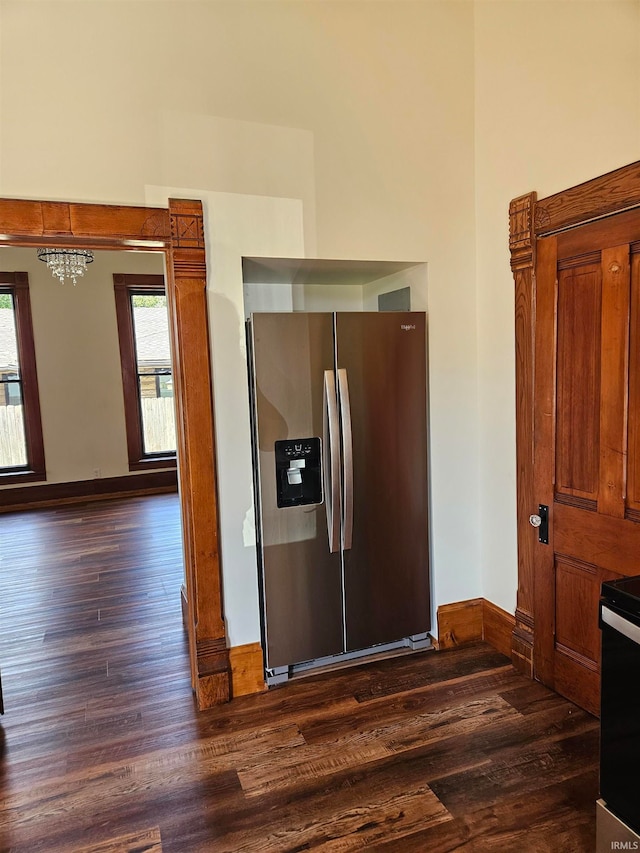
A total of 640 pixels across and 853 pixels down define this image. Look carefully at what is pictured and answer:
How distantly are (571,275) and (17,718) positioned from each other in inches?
129

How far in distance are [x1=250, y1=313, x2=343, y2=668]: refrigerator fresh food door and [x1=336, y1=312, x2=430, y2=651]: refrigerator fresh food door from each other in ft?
0.27

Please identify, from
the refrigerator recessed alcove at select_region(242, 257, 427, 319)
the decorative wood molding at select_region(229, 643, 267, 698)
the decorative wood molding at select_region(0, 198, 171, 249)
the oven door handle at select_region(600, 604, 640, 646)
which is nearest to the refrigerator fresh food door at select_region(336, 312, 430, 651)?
the refrigerator recessed alcove at select_region(242, 257, 427, 319)

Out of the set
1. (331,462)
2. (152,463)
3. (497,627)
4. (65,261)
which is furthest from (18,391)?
(497,627)

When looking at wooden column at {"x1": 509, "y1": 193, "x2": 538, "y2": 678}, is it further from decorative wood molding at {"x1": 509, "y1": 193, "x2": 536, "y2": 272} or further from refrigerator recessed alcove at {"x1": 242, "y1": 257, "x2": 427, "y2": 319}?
refrigerator recessed alcove at {"x1": 242, "y1": 257, "x2": 427, "y2": 319}

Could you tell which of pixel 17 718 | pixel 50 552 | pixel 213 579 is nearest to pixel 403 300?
pixel 213 579

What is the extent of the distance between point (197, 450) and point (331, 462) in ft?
2.16

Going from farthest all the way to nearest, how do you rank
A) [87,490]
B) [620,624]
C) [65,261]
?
1. [87,490]
2. [65,261]
3. [620,624]

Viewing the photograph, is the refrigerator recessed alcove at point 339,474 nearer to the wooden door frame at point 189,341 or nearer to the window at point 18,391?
the wooden door frame at point 189,341

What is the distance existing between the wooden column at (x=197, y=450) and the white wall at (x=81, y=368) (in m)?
5.02

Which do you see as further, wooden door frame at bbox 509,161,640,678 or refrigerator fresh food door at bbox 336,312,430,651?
refrigerator fresh food door at bbox 336,312,430,651

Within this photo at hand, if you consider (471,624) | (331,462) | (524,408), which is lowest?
(471,624)

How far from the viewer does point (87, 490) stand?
7.27 meters

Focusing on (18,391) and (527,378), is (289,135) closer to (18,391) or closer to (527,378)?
(527,378)

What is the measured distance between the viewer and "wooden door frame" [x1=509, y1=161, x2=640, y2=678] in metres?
2.45
